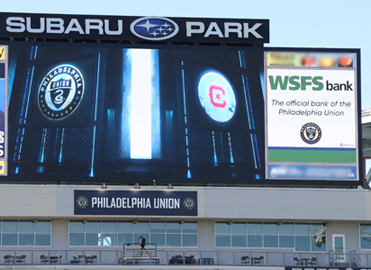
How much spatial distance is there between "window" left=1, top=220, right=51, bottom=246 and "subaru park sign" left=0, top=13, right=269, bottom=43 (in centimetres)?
1056

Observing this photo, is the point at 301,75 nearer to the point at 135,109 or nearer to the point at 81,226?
the point at 135,109

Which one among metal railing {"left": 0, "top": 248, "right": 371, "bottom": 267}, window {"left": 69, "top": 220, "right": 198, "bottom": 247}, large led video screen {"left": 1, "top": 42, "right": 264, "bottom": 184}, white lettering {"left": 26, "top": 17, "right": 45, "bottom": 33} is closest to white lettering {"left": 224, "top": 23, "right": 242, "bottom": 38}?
Answer: large led video screen {"left": 1, "top": 42, "right": 264, "bottom": 184}

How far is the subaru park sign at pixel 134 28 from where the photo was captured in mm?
52531

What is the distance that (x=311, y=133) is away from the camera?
5197 cm

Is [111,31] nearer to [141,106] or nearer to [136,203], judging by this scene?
[141,106]

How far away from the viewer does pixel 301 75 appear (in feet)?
173

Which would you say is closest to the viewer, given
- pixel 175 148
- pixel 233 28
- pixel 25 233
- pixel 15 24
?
pixel 25 233

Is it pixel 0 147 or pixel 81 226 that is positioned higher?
pixel 0 147

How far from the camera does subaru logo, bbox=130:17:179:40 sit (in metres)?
53.2

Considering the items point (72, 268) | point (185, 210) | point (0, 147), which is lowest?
point (72, 268)

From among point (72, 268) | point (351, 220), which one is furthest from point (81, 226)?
point (351, 220)

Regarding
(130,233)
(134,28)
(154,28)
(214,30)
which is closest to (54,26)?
(134,28)

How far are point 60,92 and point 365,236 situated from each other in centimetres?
1847

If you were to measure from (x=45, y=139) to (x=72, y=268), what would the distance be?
24.5 feet
